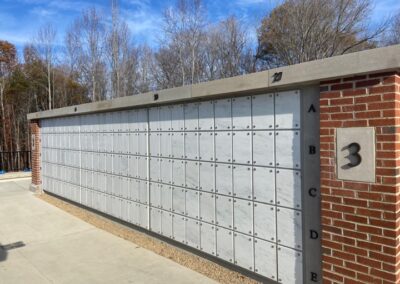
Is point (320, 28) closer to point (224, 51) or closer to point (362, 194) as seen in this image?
point (224, 51)

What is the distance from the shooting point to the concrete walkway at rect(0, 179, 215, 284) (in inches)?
170

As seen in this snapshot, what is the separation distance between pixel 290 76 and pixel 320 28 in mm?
10327

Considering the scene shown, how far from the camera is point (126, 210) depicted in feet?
20.6

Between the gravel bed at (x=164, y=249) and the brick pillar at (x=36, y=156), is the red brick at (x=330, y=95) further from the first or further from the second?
the brick pillar at (x=36, y=156)

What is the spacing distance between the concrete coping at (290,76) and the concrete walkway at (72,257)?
231cm

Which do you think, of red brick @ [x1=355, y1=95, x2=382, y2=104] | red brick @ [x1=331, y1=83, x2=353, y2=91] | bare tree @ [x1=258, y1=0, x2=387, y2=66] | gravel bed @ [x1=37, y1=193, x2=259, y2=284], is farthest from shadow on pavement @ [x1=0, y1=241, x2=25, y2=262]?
bare tree @ [x1=258, y1=0, x2=387, y2=66]

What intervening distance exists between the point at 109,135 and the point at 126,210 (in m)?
1.57

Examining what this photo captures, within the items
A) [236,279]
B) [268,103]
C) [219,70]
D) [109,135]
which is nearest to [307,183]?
[268,103]

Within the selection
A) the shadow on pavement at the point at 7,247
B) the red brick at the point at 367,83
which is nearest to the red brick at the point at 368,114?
the red brick at the point at 367,83

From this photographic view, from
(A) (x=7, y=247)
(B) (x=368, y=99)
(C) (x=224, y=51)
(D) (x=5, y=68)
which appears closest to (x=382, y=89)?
(B) (x=368, y=99)

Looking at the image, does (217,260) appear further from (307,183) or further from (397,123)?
(397,123)

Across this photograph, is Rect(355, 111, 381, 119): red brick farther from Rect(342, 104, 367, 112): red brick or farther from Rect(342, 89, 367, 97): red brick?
Rect(342, 89, 367, 97): red brick

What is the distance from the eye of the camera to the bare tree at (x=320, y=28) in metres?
12.3

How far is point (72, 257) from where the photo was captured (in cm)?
505
